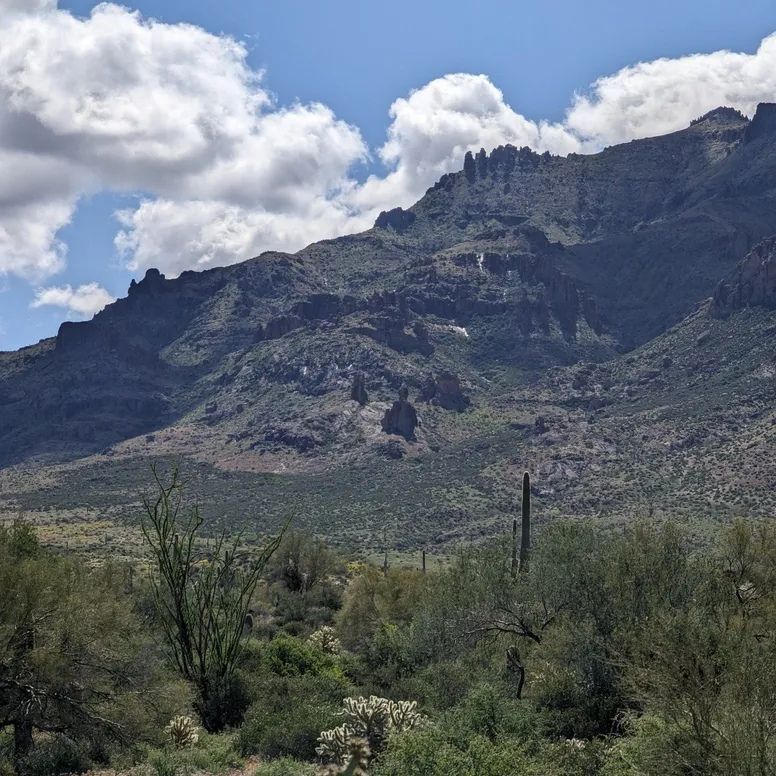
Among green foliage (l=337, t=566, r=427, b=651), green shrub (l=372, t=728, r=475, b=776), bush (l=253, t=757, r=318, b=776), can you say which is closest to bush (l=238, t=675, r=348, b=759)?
bush (l=253, t=757, r=318, b=776)

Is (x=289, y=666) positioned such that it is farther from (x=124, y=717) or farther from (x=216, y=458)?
(x=216, y=458)

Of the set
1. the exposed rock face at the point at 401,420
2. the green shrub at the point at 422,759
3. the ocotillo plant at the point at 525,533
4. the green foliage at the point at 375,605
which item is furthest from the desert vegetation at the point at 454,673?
the exposed rock face at the point at 401,420

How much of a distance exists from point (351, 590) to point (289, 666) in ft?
42.5

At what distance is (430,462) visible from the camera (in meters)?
160

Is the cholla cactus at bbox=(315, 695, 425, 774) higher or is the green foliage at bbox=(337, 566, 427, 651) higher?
the cholla cactus at bbox=(315, 695, 425, 774)

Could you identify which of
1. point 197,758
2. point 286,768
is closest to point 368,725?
point 286,768

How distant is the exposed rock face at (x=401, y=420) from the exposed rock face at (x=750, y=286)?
6337cm

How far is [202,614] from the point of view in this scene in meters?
19.8

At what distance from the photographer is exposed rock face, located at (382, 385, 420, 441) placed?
184 metres

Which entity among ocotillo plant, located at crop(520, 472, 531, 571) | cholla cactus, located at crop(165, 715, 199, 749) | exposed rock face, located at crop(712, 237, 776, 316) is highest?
exposed rock face, located at crop(712, 237, 776, 316)

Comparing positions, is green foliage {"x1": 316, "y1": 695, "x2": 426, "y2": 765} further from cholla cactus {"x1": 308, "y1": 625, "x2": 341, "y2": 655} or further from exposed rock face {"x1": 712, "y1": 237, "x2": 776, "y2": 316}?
exposed rock face {"x1": 712, "y1": 237, "x2": 776, "y2": 316}

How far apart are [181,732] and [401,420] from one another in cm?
16673

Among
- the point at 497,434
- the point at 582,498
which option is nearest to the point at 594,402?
the point at 497,434

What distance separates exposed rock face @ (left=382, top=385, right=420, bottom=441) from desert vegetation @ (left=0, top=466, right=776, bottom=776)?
156257 millimetres
